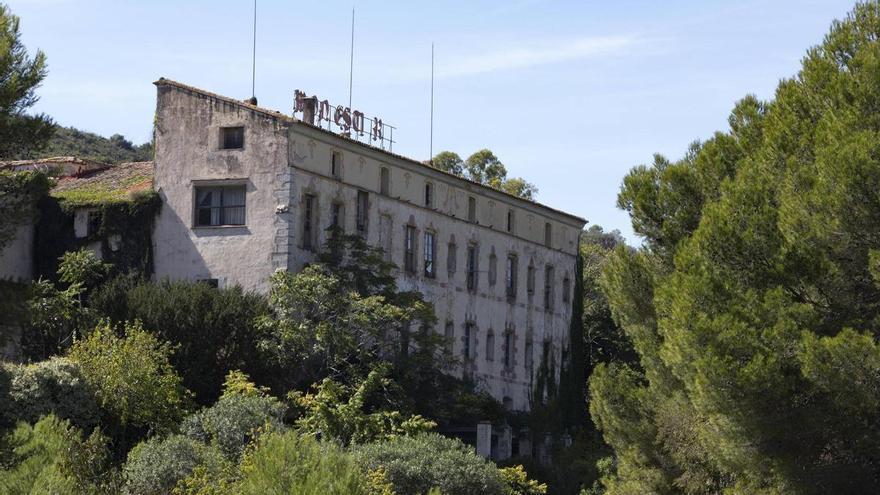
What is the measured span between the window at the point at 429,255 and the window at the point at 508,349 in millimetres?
5787

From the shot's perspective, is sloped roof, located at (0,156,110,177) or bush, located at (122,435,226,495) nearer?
bush, located at (122,435,226,495)

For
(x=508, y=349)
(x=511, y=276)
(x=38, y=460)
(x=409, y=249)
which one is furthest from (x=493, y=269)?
(x=38, y=460)

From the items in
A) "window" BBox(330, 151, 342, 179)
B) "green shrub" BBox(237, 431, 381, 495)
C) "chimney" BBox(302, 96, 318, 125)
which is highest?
"chimney" BBox(302, 96, 318, 125)

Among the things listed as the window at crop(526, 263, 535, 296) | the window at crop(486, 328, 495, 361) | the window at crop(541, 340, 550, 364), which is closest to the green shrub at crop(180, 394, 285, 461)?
the window at crop(486, 328, 495, 361)

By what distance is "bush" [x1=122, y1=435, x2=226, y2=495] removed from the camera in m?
44.3

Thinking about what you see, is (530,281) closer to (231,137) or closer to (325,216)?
(325,216)

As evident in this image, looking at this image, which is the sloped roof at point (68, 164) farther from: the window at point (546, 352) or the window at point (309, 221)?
the window at point (546, 352)

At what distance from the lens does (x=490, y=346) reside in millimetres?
67438

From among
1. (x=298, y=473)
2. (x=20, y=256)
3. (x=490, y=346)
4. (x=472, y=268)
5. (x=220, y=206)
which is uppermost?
(x=220, y=206)

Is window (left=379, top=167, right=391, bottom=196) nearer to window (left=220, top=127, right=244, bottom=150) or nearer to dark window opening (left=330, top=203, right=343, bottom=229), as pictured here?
dark window opening (left=330, top=203, right=343, bottom=229)

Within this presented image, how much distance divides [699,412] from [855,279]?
4.45 metres

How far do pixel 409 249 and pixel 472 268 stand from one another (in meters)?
4.75

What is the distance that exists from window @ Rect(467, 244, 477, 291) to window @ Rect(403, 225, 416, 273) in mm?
4099

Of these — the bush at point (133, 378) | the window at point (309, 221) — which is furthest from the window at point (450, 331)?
the bush at point (133, 378)
